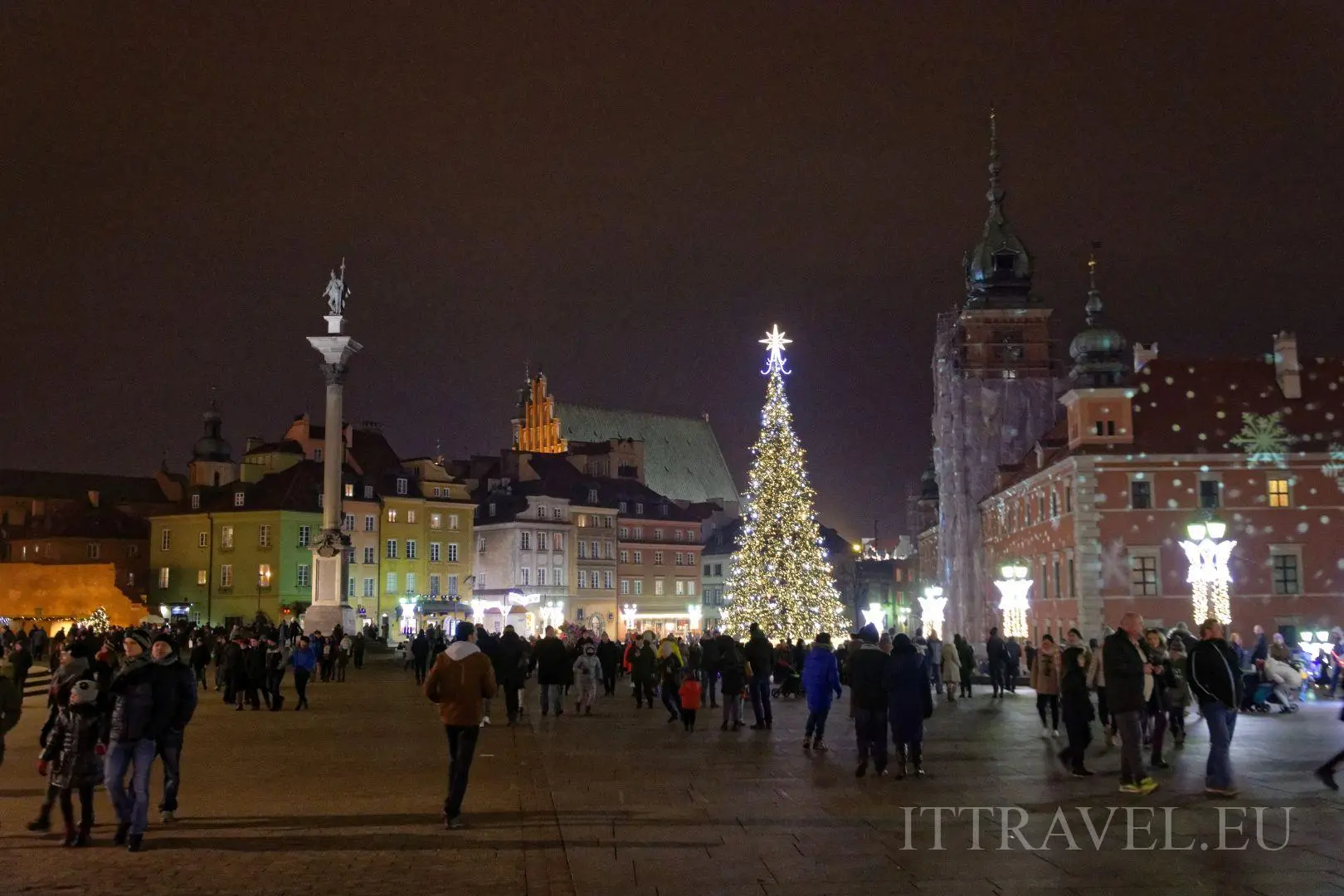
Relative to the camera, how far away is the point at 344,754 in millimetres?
19438

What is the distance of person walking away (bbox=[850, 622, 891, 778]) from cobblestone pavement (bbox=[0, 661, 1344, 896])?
1.44 feet

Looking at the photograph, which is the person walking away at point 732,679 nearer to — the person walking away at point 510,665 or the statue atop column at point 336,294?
the person walking away at point 510,665

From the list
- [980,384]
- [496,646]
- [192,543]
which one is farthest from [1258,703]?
[192,543]

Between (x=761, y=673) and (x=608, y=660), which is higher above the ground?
(x=761, y=673)

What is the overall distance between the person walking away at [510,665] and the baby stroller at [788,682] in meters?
11.6

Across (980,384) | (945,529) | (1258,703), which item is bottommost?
(1258,703)

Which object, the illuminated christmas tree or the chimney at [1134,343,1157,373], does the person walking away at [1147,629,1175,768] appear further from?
the chimney at [1134,343,1157,373]

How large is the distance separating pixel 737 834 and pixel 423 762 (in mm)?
7357

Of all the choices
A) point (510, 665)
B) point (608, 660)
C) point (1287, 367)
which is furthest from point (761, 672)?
point (1287, 367)

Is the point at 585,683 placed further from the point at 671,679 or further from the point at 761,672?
the point at 761,672

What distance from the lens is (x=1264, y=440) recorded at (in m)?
54.5

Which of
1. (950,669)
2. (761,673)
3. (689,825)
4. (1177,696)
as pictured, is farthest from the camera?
(950,669)

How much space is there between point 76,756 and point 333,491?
1802 inches

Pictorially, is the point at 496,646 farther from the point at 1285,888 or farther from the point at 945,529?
the point at 945,529
